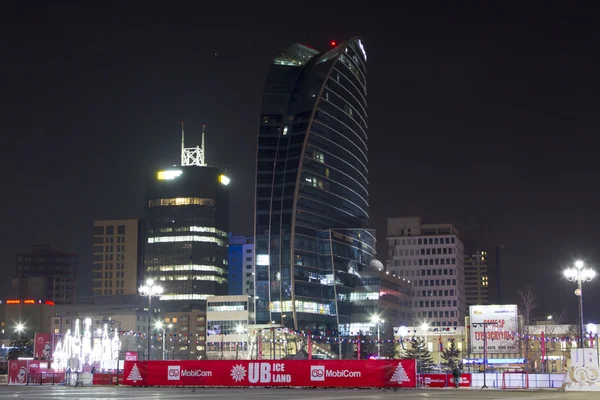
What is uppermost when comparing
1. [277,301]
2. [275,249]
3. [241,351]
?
[275,249]

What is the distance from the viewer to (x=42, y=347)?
11612 centimetres

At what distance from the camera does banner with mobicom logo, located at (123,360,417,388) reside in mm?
65500

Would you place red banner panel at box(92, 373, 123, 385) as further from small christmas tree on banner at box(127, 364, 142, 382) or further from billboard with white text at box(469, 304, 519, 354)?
billboard with white text at box(469, 304, 519, 354)

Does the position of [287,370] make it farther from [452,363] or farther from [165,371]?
[452,363]

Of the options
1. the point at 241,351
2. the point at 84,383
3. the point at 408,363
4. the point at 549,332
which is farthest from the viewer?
the point at 241,351

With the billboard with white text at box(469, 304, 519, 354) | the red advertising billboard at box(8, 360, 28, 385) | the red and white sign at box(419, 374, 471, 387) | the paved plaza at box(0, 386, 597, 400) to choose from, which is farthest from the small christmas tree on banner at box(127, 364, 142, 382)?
the billboard with white text at box(469, 304, 519, 354)

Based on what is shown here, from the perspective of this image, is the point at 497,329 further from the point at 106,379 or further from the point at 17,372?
the point at 17,372

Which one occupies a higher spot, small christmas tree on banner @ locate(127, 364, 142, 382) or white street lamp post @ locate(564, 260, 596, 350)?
white street lamp post @ locate(564, 260, 596, 350)

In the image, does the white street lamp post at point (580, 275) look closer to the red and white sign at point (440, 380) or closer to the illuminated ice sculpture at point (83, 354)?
the red and white sign at point (440, 380)

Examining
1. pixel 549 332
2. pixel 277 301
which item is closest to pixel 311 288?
pixel 277 301

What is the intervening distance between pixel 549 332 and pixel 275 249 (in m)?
70.3

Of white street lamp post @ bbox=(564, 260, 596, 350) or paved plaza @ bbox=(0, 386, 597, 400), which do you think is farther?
white street lamp post @ bbox=(564, 260, 596, 350)

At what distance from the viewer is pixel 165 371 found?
7238 centimetres

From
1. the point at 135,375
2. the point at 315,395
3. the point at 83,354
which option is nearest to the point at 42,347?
the point at 83,354
